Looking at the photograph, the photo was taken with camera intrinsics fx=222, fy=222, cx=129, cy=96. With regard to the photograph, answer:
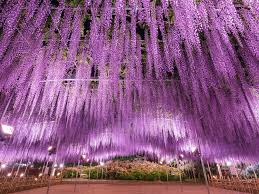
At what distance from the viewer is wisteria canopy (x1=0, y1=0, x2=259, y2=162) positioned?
4.45m

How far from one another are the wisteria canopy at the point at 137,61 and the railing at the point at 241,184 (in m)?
2.33

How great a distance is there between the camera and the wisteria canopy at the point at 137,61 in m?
4.45

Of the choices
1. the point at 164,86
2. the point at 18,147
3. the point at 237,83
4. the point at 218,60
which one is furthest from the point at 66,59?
the point at 18,147

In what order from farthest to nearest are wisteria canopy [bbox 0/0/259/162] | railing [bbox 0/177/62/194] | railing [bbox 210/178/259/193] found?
railing [bbox 210/178/259/193] < railing [bbox 0/177/62/194] < wisteria canopy [bbox 0/0/259/162]

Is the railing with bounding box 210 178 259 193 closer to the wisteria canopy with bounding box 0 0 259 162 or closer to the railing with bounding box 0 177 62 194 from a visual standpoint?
the wisteria canopy with bounding box 0 0 259 162

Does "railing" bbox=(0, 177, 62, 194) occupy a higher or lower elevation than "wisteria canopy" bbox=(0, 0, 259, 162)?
lower

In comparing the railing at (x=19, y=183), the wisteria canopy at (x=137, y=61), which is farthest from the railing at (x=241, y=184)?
the railing at (x=19, y=183)

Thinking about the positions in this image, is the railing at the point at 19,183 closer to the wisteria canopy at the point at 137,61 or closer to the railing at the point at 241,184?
the wisteria canopy at the point at 137,61

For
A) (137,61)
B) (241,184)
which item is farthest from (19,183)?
(241,184)

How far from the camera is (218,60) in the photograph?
18.0ft

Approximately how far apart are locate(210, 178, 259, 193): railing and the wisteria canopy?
2.33 metres

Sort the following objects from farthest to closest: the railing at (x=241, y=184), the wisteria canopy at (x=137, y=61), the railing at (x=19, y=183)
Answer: the railing at (x=241, y=184) → the railing at (x=19, y=183) → the wisteria canopy at (x=137, y=61)

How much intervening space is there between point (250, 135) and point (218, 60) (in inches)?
309

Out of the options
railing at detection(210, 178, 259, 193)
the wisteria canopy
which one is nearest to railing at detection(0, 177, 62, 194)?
the wisteria canopy
